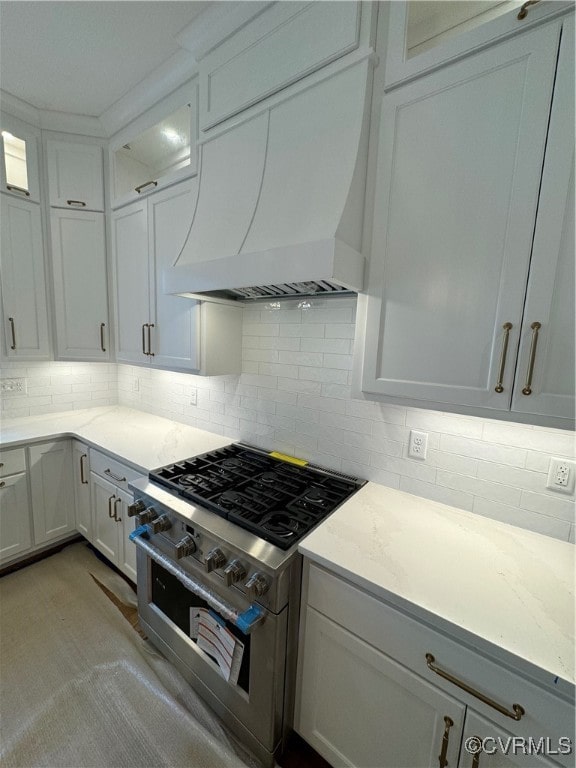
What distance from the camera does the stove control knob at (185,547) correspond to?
4.14ft

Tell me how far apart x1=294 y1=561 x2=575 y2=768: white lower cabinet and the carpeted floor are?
0.50m

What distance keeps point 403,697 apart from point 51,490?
239 cm

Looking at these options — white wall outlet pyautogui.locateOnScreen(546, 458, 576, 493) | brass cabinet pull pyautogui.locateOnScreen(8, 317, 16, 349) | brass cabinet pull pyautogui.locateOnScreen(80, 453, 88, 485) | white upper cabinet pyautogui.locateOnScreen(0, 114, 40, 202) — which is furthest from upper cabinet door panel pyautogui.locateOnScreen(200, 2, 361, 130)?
brass cabinet pull pyautogui.locateOnScreen(80, 453, 88, 485)

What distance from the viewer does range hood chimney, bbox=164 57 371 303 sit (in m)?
1.08

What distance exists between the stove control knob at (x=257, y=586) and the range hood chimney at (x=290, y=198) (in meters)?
1.02

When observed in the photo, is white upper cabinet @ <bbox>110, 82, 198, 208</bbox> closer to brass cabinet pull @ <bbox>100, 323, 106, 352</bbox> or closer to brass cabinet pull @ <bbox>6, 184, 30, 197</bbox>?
brass cabinet pull @ <bbox>6, 184, 30, 197</bbox>

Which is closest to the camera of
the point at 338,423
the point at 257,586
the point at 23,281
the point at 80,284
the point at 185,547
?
the point at 257,586

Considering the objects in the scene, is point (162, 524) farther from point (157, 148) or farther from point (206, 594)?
point (157, 148)

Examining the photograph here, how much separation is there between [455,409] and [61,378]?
2909mm

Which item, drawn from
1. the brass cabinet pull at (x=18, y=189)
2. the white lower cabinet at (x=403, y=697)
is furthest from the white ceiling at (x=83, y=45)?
the white lower cabinet at (x=403, y=697)

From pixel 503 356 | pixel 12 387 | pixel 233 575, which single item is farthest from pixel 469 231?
pixel 12 387

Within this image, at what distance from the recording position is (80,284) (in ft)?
7.48

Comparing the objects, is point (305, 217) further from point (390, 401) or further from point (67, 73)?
point (67, 73)

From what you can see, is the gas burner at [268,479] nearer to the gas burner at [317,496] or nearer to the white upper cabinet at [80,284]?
the gas burner at [317,496]
